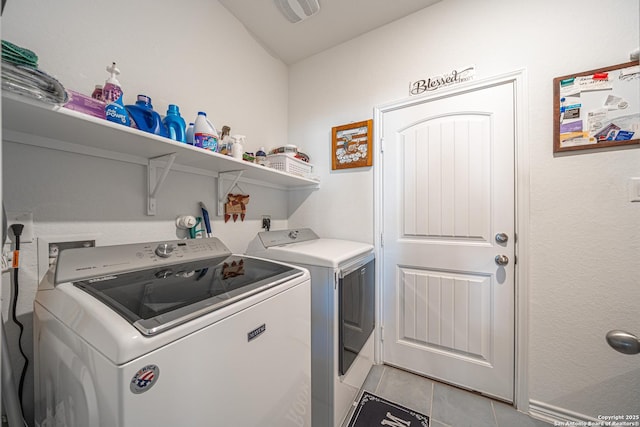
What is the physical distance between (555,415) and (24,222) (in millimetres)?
2788

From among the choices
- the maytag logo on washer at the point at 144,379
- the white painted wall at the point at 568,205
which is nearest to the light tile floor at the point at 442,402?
the white painted wall at the point at 568,205

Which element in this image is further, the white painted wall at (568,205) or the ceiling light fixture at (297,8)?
the ceiling light fixture at (297,8)

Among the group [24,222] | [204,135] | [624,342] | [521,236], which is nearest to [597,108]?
[521,236]

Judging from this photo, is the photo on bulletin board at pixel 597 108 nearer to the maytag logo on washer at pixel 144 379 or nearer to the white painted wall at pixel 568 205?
the white painted wall at pixel 568 205

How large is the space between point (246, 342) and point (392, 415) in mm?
1246

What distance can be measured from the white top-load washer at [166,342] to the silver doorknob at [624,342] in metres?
1.00

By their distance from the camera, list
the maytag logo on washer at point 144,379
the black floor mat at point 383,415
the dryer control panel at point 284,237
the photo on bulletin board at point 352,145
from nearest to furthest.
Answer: the maytag logo on washer at point 144,379 → the black floor mat at point 383,415 → the dryer control panel at point 284,237 → the photo on bulletin board at point 352,145

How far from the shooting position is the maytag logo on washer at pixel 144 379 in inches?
21.5

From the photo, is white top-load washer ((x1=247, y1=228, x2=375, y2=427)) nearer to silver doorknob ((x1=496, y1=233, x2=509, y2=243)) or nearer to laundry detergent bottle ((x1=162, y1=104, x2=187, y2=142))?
laundry detergent bottle ((x1=162, y1=104, x2=187, y2=142))

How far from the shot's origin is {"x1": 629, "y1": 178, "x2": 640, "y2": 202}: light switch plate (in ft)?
4.03

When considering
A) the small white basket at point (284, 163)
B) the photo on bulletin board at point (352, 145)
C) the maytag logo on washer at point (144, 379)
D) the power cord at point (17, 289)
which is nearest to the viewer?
the maytag logo on washer at point (144, 379)

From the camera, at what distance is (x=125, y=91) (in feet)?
3.91

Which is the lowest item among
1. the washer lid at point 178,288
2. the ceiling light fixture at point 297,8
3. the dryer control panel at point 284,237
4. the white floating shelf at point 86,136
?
the washer lid at point 178,288

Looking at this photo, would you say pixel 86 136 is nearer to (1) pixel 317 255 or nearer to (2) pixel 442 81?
(1) pixel 317 255
